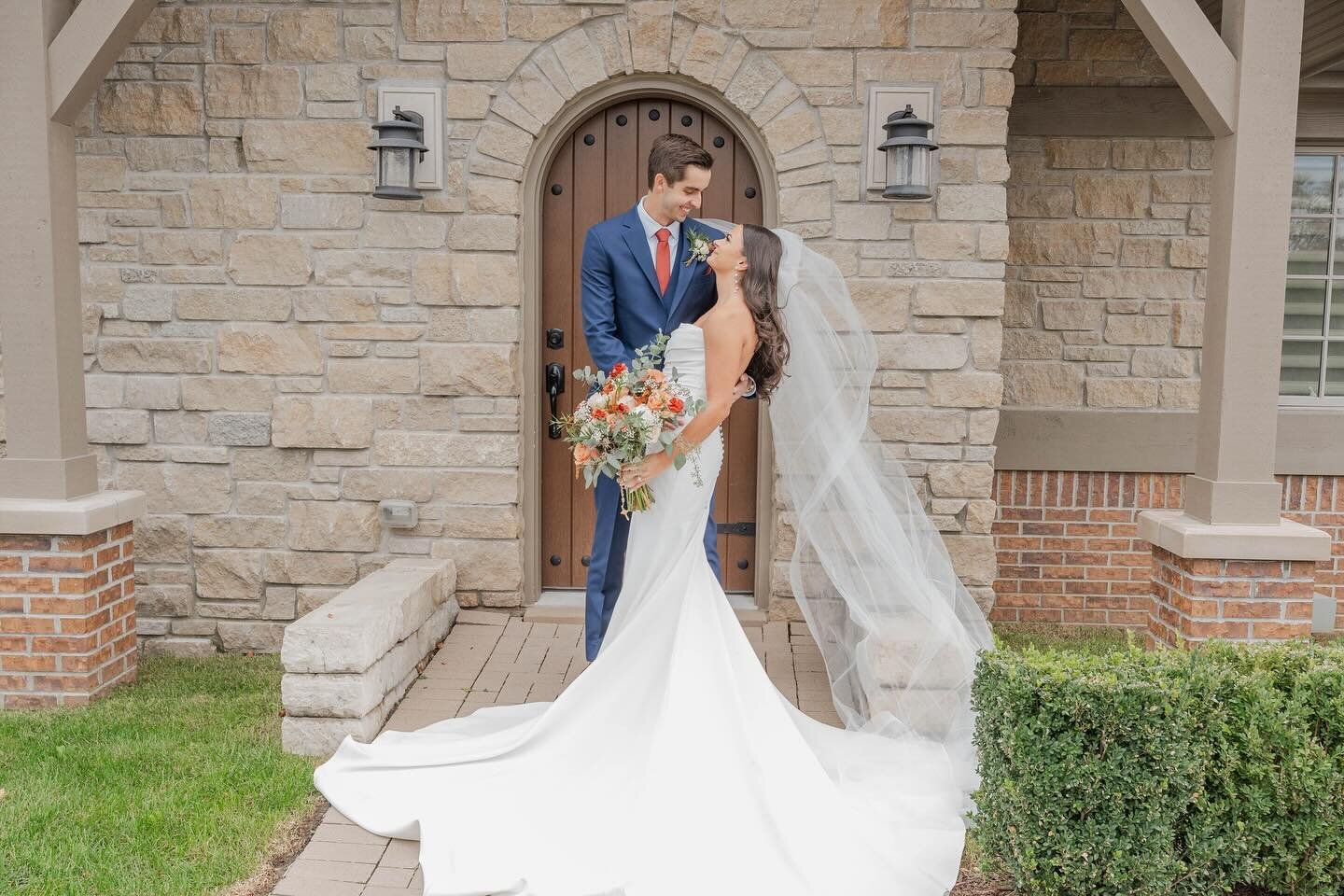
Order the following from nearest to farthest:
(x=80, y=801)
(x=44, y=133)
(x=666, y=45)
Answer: (x=80, y=801), (x=44, y=133), (x=666, y=45)

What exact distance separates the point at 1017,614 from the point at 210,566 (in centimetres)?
452

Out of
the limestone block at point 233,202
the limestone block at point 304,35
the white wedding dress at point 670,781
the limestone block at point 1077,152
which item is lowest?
the white wedding dress at point 670,781

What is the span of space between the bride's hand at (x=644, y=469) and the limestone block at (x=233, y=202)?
2.90 metres

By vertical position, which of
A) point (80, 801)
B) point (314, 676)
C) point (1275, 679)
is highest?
point (1275, 679)

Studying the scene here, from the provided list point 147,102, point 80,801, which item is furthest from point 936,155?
point 80,801

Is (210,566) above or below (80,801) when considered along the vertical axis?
above

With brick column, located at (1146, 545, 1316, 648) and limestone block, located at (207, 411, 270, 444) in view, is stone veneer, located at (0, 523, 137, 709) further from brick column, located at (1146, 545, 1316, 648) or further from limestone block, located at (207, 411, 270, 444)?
brick column, located at (1146, 545, 1316, 648)

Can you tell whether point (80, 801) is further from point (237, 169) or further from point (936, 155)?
point (936, 155)

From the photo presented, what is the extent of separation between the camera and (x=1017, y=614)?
21.4 feet

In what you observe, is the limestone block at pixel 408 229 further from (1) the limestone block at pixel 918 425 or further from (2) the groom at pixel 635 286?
(1) the limestone block at pixel 918 425

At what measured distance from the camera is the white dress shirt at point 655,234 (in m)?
4.71

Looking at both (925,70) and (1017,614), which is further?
(1017,614)

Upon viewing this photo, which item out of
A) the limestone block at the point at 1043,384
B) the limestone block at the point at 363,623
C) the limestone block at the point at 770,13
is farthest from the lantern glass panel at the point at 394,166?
the limestone block at the point at 1043,384

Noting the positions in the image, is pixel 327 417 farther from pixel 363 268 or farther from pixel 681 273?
pixel 681 273
